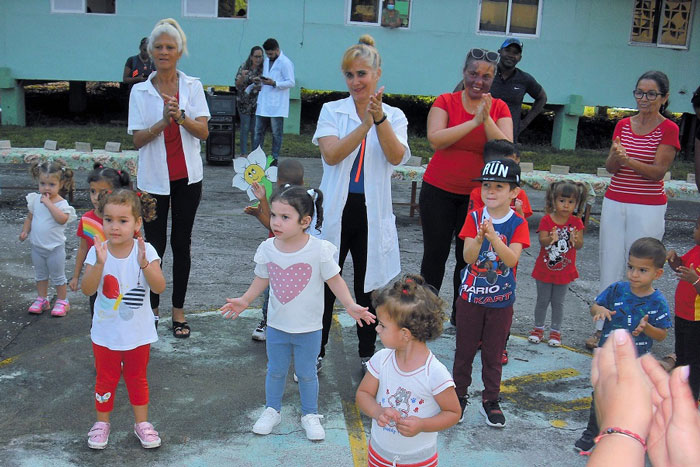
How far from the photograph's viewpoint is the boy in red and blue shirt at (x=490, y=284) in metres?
3.81

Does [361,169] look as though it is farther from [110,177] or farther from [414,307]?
[110,177]

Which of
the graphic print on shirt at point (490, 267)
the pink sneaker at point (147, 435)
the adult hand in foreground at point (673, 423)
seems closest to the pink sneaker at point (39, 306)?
the pink sneaker at point (147, 435)

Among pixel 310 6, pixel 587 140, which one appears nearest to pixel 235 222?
pixel 310 6

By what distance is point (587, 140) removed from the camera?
18312 millimetres

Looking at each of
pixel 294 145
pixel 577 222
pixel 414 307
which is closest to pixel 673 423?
pixel 414 307

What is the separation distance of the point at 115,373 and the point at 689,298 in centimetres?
324

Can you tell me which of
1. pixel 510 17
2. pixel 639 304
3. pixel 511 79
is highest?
pixel 510 17

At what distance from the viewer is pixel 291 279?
370 cm

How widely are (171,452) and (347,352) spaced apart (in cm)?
165

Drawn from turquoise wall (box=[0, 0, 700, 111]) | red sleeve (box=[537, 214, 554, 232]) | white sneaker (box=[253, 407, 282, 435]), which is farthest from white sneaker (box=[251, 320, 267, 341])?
turquoise wall (box=[0, 0, 700, 111])

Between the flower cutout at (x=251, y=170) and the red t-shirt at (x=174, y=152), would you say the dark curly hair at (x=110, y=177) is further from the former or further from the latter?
the flower cutout at (x=251, y=170)

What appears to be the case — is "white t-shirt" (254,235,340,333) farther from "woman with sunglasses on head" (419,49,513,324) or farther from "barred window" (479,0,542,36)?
"barred window" (479,0,542,36)

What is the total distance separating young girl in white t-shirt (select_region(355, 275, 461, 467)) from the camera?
9.60 ft

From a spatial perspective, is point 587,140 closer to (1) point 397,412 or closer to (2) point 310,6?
(2) point 310,6
